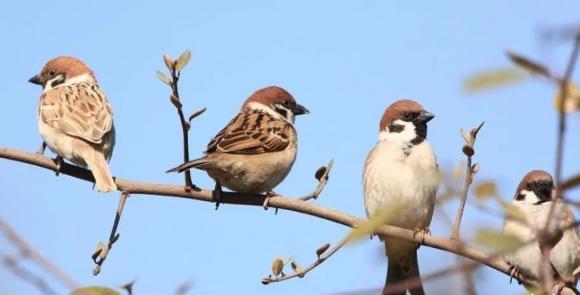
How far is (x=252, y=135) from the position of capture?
4145mm

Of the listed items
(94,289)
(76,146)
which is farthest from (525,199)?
(94,289)

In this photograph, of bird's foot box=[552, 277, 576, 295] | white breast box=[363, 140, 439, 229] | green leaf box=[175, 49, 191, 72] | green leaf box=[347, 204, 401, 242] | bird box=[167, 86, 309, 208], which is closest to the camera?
green leaf box=[347, 204, 401, 242]

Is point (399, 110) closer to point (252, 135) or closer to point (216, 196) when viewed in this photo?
point (252, 135)

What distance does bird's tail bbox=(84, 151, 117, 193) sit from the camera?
321cm

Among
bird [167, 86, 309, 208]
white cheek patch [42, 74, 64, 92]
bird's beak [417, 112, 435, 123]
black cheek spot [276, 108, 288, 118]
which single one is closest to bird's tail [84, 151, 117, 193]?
bird [167, 86, 309, 208]

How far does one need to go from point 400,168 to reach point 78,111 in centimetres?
166

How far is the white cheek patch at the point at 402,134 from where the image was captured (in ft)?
14.0

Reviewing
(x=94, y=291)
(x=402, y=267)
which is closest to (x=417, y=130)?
(x=402, y=267)

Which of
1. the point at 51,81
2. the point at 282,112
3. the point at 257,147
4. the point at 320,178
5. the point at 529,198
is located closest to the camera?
the point at 320,178

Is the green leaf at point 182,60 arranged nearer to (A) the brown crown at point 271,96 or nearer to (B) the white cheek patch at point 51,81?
(A) the brown crown at point 271,96

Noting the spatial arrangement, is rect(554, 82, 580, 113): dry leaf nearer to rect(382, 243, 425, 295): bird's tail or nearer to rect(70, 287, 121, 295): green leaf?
rect(70, 287, 121, 295): green leaf

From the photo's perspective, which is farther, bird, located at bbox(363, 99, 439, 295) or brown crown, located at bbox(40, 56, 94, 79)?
brown crown, located at bbox(40, 56, 94, 79)

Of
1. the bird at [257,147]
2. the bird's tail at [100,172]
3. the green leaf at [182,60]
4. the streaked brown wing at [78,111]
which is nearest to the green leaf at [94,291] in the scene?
the green leaf at [182,60]

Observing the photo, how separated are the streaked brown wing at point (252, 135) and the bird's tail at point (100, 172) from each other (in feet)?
1.64
